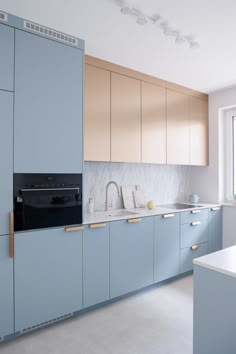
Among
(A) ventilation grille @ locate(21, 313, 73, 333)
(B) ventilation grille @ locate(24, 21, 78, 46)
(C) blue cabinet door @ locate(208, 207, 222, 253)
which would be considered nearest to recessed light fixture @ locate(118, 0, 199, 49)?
(B) ventilation grille @ locate(24, 21, 78, 46)

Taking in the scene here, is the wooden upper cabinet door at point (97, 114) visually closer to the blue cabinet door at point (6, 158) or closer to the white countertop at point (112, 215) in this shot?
the white countertop at point (112, 215)

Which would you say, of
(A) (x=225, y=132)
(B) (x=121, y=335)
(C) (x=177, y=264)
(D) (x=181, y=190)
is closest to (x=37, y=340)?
(B) (x=121, y=335)

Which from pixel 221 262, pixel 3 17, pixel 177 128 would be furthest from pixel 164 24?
pixel 221 262

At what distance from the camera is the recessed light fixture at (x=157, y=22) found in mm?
1806

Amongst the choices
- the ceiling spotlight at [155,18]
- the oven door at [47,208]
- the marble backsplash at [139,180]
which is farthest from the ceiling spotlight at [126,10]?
the marble backsplash at [139,180]

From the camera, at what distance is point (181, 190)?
13.4 ft

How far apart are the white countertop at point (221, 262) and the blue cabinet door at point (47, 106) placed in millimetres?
1313

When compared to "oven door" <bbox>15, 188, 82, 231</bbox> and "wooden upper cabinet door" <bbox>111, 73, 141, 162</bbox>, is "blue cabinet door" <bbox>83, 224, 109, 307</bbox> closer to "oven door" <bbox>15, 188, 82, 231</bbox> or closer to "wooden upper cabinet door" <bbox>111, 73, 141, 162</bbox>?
"oven door" <bbox>15, 188, 82, 231</bbox>

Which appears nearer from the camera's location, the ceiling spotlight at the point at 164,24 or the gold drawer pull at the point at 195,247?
the ceiling spotlight at the point at 164,24

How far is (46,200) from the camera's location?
2084 mm

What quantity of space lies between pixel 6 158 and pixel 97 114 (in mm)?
1093

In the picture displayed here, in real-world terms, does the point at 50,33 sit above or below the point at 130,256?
above

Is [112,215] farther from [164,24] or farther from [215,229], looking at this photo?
[164,24]

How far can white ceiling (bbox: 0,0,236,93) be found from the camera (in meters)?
1.84
